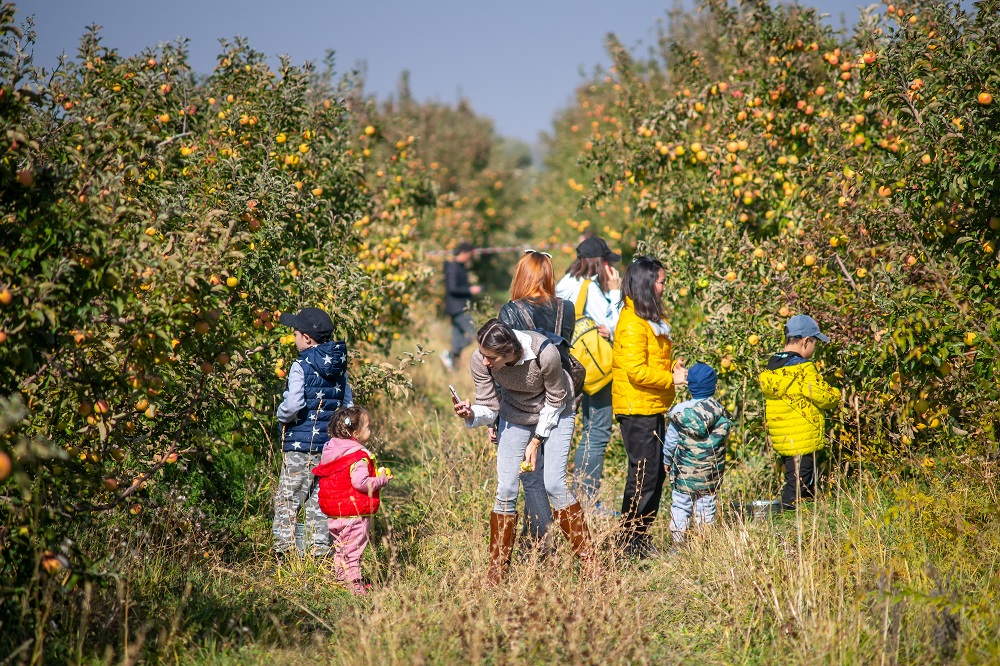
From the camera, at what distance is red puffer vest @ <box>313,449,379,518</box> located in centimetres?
416

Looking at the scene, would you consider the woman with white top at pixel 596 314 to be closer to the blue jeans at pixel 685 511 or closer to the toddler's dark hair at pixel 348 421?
the blue jeans at pixel 685 511

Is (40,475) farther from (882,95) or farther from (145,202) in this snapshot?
(882,95)

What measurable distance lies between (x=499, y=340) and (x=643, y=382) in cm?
106

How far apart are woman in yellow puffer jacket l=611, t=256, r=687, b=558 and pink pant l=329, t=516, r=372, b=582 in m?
1.35

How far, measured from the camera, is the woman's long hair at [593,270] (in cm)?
544

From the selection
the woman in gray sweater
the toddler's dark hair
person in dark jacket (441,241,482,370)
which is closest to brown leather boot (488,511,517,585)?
the woman in gray sweater

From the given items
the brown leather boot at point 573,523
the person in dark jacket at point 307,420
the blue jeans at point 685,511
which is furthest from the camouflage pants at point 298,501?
the blue jeans at point 685,511

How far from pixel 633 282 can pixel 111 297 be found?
8.60 ft

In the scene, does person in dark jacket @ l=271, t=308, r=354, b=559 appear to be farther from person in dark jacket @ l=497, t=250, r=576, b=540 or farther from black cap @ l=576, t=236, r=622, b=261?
black cap @ l=576, t=236, r=622, b=261

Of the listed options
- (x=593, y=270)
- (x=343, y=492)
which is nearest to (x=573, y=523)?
(x=343, y=492)

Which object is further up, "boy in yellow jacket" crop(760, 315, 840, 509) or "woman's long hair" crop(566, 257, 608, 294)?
"woman's long hair" crop(566, 257, 608, 294)

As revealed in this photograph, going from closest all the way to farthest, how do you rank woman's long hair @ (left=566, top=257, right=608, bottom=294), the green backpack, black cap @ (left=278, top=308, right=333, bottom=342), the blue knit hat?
black cap @ (left=278, top=308, right=333, bottom=342) → the blue knit hat → the green backpack → woman's long hair @ (left=566, top=257, right=608, bottom=294)

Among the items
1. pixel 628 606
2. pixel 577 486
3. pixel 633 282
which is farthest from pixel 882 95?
pixel 628 606

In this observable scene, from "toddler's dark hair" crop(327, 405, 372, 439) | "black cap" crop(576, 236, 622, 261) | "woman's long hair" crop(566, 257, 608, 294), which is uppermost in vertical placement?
"black cap" crop(576, 236, 622, 261)
